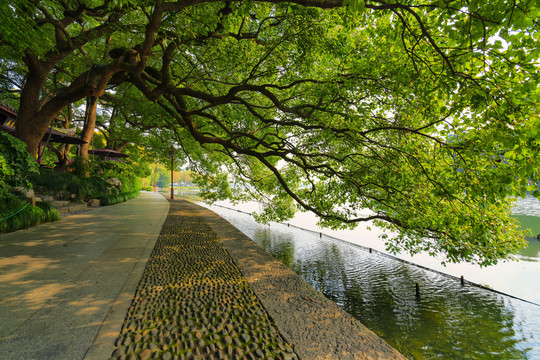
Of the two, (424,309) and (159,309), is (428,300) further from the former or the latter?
(159,309)

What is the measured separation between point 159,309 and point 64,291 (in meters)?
1.34

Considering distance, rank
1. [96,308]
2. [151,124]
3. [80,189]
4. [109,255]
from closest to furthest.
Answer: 1. [96,308]
2. [109,255]
3. [80,189]
4. [151,124]

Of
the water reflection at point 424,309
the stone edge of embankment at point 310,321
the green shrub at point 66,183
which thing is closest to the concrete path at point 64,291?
the stone edge of embankment at point 310,321

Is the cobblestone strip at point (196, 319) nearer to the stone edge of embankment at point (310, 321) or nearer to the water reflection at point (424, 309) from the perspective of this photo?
the stone edge of embankment at point (310, 321)

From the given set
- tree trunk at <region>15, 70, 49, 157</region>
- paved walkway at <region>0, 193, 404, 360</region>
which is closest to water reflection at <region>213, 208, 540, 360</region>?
paved walkway at <region>0, 193, 404, 360</region>

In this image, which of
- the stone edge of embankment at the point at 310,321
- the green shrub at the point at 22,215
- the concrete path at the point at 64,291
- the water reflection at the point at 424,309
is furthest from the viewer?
the green shrub at the point at 22,215

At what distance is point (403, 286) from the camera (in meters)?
6.99

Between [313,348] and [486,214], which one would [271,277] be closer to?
[313,348]

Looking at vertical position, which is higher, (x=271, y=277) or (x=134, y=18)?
(x=134, y=18)

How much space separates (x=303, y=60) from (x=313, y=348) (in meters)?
5.60

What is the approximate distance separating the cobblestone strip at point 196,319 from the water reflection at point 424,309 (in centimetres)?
307

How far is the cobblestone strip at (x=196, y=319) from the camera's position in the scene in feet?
6.59

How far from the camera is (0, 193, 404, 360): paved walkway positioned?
2.00 meters

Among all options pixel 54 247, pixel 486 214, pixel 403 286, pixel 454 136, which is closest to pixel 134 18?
pixel 54 247
